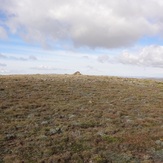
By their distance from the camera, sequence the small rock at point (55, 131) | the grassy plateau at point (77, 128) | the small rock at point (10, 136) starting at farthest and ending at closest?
the small rock at point (55, 131)
the small rock at point (10, 136)
the grassy plateau at point (77, 128)

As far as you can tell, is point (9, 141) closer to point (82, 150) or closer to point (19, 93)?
point (82, 150)

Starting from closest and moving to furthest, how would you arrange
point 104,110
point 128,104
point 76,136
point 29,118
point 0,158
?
point 0,158 < point 76,136 < point 29,118 < point 104,110 < point 128,104

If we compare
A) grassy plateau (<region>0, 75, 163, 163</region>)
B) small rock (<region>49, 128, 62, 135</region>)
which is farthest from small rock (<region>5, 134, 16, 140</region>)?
small rock (<region>49, 128, 62, 135</region>)

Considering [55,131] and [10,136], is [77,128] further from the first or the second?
[10,136]

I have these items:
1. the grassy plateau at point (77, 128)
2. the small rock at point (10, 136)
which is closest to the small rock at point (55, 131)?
the grassy plateau at point (77, 128)

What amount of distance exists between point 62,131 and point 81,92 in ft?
53.4

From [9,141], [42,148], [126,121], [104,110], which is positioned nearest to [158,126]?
[126,121]

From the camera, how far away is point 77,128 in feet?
66.1

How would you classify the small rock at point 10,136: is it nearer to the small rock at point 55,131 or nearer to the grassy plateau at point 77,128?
the grassy plateau at point 77,128

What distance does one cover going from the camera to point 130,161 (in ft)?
49.2

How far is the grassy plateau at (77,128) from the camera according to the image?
A: 15398 mm

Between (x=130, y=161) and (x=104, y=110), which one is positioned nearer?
(x=130, y=161)

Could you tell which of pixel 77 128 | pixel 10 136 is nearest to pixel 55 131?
pixel 77 128

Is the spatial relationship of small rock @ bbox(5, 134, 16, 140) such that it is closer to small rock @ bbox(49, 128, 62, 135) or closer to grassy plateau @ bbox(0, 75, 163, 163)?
grassy plateau @ bbox(0, 75, 163, 163)
